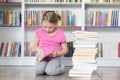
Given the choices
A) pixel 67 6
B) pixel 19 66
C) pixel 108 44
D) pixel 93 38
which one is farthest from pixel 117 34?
pixel 19 66

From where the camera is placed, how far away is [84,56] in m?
3.05

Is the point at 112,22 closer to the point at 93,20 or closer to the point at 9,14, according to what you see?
the point at 93,20

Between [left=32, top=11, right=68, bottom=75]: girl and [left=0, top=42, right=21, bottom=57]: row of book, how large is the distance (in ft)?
2.50

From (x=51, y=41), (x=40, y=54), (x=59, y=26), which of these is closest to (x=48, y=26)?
(x=51, y=41)

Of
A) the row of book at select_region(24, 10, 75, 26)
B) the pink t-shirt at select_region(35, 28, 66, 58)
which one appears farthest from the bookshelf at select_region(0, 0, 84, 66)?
the pink t-shirt at select_region(35, 28, 66, 58)

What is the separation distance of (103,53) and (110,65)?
0.19 m

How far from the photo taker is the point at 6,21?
163 inches

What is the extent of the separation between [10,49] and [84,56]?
145cm

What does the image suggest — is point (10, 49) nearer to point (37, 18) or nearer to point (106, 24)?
point (37, 18)

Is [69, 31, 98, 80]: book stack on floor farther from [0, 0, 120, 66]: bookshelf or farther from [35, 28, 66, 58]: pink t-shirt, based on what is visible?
[0, 0, 120, 66]: bookshelf

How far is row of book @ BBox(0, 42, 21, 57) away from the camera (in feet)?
13.6

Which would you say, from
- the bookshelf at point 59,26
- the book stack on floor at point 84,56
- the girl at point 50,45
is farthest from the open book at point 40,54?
the bookshelf at point 59,26

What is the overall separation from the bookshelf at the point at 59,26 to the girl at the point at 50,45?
2.29ft

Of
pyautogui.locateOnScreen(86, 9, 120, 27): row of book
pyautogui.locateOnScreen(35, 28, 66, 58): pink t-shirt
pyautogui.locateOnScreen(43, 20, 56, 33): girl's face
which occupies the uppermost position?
pyautogui.locateOnScreen(86, 9, 120, 27): row of book
